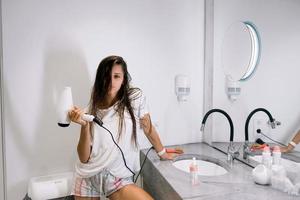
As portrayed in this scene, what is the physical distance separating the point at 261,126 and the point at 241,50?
536mm

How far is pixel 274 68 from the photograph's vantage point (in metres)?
1.22

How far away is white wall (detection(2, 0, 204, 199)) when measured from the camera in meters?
1.51

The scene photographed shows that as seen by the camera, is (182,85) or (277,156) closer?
(277,156)

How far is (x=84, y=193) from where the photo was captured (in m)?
1.35

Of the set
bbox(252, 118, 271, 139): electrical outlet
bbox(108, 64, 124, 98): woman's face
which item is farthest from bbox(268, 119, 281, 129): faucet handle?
bbox(108, 64, 124, 98): woman's face

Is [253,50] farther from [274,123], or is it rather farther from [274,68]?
[274,123]

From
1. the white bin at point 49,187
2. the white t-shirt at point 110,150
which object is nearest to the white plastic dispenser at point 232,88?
the white t-shirt at point 110,150

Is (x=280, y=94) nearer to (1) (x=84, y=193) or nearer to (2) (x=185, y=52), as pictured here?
(2) (x=185, y=52)

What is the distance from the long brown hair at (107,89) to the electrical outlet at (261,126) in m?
0.71

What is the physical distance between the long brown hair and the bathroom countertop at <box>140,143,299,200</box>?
0.25 meters

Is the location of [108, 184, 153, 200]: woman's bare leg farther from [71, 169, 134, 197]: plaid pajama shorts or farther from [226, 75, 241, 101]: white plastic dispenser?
[226, 75, 241, 101]: white plastic dispenser

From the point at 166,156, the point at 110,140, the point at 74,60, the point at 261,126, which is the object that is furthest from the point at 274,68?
the point at 74,60

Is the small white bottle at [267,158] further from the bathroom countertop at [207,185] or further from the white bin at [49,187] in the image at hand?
the white bin at [49,187]

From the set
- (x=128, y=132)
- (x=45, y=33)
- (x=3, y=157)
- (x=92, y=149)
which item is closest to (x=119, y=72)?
(x=128, y=132)
